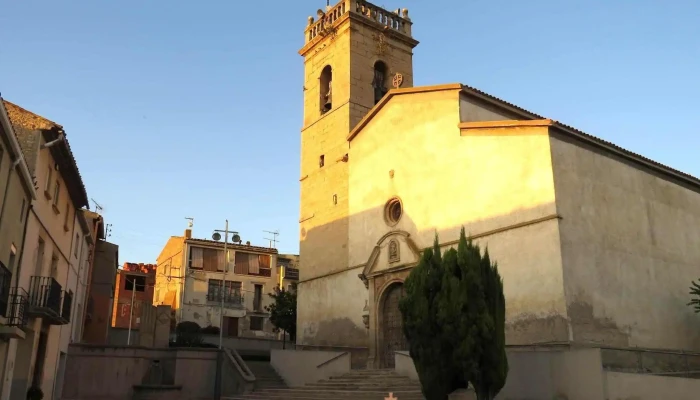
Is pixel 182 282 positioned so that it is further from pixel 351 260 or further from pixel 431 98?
pixel 431 98

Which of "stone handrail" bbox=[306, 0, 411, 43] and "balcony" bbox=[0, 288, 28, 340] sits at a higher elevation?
"stone handrail" bbox=[306, 0, 411, 43]

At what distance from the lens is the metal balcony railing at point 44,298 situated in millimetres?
13656

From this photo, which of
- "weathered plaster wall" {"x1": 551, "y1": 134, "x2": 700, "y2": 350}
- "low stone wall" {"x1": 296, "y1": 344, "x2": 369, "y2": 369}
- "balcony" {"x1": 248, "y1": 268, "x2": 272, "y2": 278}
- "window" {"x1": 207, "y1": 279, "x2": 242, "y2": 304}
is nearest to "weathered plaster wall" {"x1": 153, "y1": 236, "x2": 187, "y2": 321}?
"window" {"x1": 207, "y1": 279, "x2": 242, "y2": 304}

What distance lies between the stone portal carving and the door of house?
24796mm

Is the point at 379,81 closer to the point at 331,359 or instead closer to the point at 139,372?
the point at 331,359

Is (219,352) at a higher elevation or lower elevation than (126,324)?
lower

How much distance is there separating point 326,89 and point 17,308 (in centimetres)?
1584

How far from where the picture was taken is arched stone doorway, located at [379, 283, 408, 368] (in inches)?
767

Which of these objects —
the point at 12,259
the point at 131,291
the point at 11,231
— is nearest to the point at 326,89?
the point at 12,259

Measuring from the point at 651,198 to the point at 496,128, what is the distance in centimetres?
527

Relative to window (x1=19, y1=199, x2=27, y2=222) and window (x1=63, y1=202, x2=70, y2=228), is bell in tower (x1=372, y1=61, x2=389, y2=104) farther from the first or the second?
window (x1=19, y1=199, x2=27, y2=222)

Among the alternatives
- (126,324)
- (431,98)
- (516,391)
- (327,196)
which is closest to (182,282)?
(126,324)

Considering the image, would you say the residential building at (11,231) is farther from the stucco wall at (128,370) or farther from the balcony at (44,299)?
the stucco wall at (128,370)

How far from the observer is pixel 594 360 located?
43.0ft
